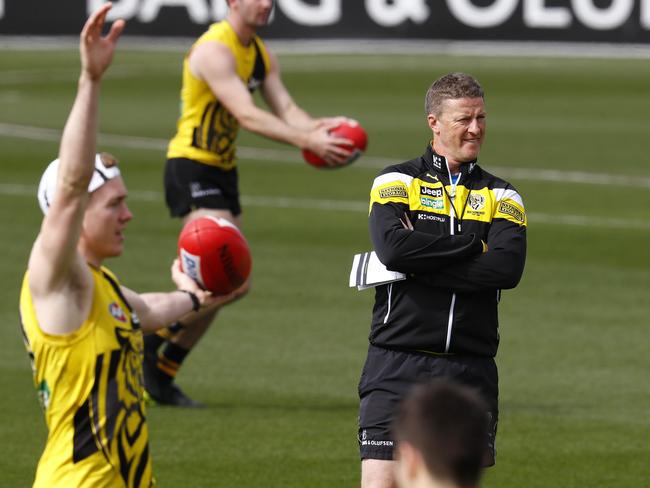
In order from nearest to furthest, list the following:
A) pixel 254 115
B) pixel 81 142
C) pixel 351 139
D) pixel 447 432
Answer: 1. pixel 447 432
2. pixel 81 142
3. pixel 351 139
4. pixel 254 115

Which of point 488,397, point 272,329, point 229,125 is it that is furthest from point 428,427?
point 272,329

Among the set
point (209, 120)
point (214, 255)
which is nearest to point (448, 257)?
point (214, 255)

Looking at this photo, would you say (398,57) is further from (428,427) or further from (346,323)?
(428,427)

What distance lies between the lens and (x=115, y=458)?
5762 millimetres

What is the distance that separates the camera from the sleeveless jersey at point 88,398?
5.68 m

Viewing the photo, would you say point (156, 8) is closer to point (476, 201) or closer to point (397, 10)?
point (397, 10)

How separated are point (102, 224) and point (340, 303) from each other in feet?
30.3

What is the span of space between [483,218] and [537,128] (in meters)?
23.6

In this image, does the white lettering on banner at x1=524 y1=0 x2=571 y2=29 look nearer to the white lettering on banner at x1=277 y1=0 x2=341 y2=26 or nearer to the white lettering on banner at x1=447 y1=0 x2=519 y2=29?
the white lettering on banner at x1=447 y1=0 x2=519 y2=29

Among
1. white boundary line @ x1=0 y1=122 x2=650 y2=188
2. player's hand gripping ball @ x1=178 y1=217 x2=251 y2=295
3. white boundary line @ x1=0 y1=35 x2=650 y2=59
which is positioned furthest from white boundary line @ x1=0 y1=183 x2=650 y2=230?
white boundary line @ x1=0 y1=35 x2=650 y2=59

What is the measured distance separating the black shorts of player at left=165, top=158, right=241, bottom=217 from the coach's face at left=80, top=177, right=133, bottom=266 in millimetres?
5914

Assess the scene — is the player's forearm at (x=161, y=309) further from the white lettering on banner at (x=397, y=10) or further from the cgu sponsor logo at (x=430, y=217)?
the white lettering on banner at (x=397, y=10)

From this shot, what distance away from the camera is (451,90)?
292 inches

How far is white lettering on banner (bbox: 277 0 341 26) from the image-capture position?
43.7m
